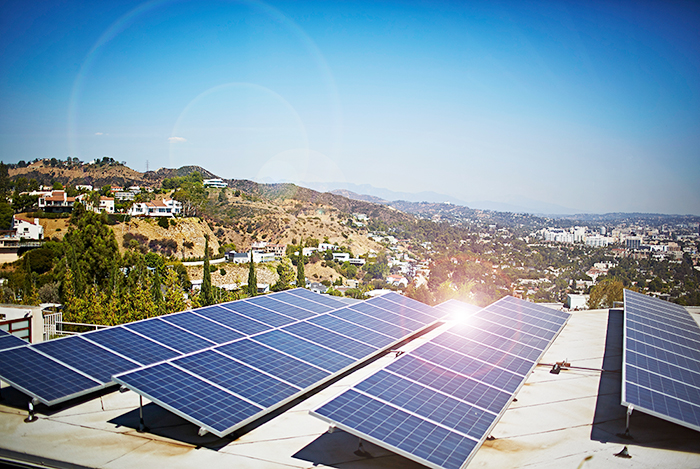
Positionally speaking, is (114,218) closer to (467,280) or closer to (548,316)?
(467,280)

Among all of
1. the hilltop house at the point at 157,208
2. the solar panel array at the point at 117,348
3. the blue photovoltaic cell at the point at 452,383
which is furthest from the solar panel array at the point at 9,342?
the hilltop house at the point at 157,208

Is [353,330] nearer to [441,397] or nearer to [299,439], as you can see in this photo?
[299,439]

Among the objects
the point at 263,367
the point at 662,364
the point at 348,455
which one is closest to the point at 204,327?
the point at 263,367

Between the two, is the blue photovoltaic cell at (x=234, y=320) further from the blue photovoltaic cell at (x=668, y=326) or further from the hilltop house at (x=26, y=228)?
the hilltop house at (x=26, y=228)

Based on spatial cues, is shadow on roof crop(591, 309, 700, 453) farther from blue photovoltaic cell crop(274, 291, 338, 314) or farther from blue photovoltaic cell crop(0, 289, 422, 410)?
blue photovoltaic cell crop(274, 291, 338, 314)

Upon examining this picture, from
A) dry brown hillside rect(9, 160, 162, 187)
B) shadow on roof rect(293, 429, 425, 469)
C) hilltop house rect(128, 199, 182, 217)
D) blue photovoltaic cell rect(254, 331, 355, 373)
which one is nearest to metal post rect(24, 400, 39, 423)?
blue photovoltaic cell rect(254, 331, 355, 373)

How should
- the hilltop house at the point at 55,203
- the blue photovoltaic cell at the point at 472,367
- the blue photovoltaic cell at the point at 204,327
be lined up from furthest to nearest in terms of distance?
1. the hilltop house at the point at 55,203
2. the blue photovoltaic cell at the point at 204,327
3. the blue photovoltaic cell at the point at 472,367
